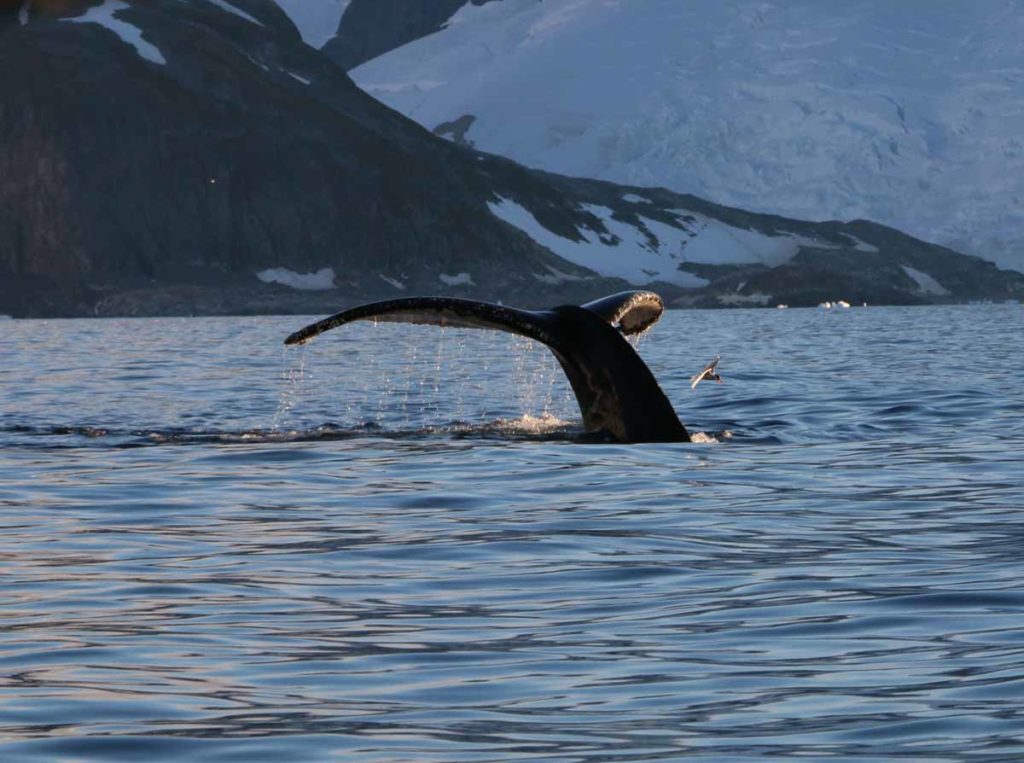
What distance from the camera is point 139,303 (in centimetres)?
13762

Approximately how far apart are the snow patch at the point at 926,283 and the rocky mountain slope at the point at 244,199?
0.39 metres

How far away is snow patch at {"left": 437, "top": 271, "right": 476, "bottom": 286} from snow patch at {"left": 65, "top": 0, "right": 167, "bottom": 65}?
29220 millimetres

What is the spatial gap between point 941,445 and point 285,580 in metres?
10.9

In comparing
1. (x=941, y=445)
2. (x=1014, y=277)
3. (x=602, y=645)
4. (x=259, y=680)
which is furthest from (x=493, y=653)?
(x=1014, y=277)

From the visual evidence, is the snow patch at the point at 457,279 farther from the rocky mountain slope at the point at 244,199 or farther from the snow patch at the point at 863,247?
the snow patch at the point at 863,247

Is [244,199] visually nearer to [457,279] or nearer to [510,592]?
[457,279]

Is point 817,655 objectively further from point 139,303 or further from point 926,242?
point 926,242

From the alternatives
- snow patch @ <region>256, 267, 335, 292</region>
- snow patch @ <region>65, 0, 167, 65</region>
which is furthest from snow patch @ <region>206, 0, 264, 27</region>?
snow patch @ <region>256, 267, 335, 292</region>

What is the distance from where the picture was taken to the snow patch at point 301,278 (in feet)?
482

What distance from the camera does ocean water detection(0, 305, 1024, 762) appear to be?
6.83 meters

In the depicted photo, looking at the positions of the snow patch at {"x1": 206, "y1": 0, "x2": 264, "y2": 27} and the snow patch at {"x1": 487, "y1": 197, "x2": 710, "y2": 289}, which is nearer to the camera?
the snow patch at {"x1": 487, "y1": 197, "x2": 710, "y2": 289}

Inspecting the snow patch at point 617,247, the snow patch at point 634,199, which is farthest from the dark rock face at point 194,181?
the snow patch at point 634,199

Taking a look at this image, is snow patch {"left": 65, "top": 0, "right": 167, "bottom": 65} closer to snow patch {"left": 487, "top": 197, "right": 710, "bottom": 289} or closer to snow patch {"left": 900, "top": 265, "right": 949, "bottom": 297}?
snow patch {"left": 487, "top": 197, "right": 710, "bottom": 289}

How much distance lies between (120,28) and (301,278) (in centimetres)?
3097
